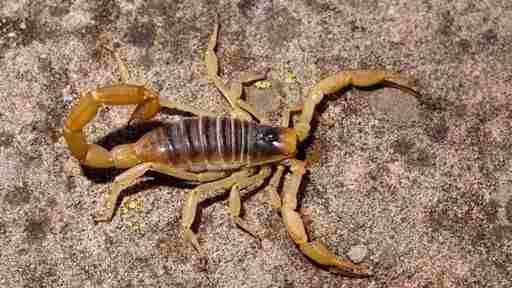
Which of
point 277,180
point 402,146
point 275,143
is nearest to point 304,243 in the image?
point 277,180

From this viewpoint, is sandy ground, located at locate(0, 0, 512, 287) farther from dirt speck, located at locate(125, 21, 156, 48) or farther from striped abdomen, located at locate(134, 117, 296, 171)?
striped abdomen, located at locate(134, 117, 296, 171)

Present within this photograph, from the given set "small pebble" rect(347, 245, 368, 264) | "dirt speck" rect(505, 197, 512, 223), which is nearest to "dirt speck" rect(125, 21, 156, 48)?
"small pebble" rect(347, 245, 368, 264)

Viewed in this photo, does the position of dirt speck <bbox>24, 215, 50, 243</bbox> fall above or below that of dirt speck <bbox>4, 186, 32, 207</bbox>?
below

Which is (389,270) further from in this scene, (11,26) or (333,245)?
(11,26)

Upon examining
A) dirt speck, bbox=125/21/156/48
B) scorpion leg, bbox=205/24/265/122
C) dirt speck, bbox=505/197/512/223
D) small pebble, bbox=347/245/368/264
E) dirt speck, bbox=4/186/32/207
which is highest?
dirt speck, bbox=125/21/156/48

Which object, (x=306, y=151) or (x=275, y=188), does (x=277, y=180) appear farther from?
(x=306, y=151)

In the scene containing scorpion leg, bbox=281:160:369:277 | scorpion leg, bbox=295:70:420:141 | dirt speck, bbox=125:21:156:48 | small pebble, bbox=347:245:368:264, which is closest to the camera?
scorpion leg, bbox=281:160:369:277

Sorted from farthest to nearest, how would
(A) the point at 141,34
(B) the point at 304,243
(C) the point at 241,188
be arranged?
(A) the point at 141,34 → (C) the point at 241,188 → (B) the point at 304,243

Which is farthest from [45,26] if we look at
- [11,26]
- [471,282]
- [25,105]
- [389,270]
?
[471,282]
